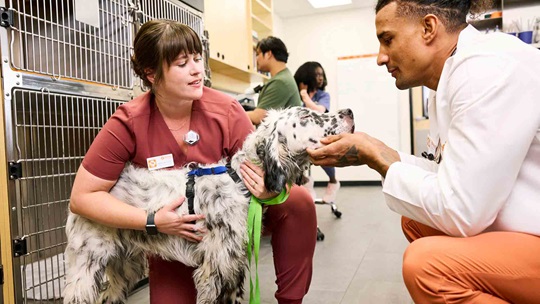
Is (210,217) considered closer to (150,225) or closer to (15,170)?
(150,225)

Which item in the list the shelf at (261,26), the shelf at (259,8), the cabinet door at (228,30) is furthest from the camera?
the shelf at (261,26)

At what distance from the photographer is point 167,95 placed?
1641mm

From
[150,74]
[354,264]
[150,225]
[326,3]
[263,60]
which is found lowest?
[354,264]

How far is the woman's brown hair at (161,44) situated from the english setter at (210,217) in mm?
414

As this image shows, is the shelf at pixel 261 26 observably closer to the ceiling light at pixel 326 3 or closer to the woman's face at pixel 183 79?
the ceiling light at pixel 326 3

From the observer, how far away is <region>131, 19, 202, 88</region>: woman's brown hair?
1561 millimetres

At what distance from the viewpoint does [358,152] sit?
136 centimetres

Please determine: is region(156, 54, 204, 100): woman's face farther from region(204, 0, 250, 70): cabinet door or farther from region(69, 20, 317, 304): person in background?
region(204, 0, 250, 70): cabinet door

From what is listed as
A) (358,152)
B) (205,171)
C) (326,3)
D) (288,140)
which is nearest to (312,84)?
(288,140)

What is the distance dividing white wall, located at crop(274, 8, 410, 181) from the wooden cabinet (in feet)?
7.99

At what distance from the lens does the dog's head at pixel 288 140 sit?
4.97 feet

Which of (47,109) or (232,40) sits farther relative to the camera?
(232,40)

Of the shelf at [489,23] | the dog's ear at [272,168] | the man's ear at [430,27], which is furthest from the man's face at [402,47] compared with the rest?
the shelf at [489,23]

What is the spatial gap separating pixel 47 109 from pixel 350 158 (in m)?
1.46
